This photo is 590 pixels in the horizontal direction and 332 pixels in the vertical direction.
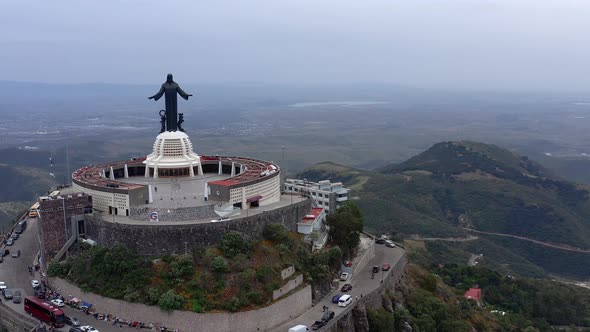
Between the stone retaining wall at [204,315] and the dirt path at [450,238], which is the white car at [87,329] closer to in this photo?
the stone retaining wall at [204,315]

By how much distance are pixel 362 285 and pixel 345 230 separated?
6.80 meters

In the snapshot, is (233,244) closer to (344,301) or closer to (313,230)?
(344,301)

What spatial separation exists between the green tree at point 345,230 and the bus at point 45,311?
84.6ft

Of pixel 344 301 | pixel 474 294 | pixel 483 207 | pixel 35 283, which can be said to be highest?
pixel 35 283

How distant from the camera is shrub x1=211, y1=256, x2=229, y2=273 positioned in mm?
41094

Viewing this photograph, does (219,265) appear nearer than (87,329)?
No

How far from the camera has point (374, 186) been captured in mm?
117375

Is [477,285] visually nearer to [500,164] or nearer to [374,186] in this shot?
[374,186]

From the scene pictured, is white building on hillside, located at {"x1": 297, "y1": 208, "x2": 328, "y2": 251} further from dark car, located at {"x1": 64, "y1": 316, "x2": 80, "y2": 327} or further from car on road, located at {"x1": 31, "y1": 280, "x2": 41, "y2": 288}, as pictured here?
car on road, located at {"x1": 31, "y1": 280, "x2": 41, "y2": 288}

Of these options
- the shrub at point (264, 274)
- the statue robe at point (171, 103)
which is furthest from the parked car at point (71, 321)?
the statue robe at point (171, 103)

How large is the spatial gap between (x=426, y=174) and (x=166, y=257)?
98115mm

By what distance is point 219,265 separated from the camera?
4109cm

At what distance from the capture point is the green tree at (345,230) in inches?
2116

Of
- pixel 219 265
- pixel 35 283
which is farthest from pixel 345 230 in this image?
pixel 35 283
